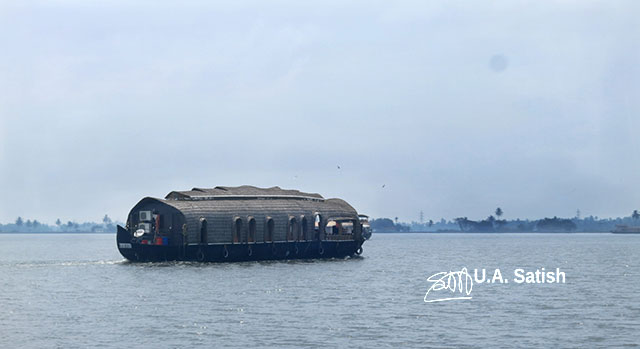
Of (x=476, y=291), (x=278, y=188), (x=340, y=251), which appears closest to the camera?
(x=476, y=291)

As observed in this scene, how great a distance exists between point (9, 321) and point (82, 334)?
788 cm

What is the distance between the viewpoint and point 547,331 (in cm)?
4625

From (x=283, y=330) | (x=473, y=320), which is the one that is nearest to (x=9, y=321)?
(x=283, y=330)

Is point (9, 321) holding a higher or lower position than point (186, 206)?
lower

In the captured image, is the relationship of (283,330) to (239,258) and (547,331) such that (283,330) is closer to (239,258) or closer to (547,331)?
(547,331)

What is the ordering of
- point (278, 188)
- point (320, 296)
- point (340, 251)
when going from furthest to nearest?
point (278, 188) → point (340, 251) → point (320, 296)

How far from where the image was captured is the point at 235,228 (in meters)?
97.1

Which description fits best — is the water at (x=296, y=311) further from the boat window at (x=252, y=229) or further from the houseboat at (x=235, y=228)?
the boat window at (x=252, y=229)

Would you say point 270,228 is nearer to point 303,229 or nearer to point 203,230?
point 303,229

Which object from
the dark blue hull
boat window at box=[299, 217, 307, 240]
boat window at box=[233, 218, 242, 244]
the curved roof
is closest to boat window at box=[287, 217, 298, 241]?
the dark blue hull

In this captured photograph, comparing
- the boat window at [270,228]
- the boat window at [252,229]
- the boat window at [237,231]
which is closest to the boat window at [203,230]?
the boat window at [237,231]
